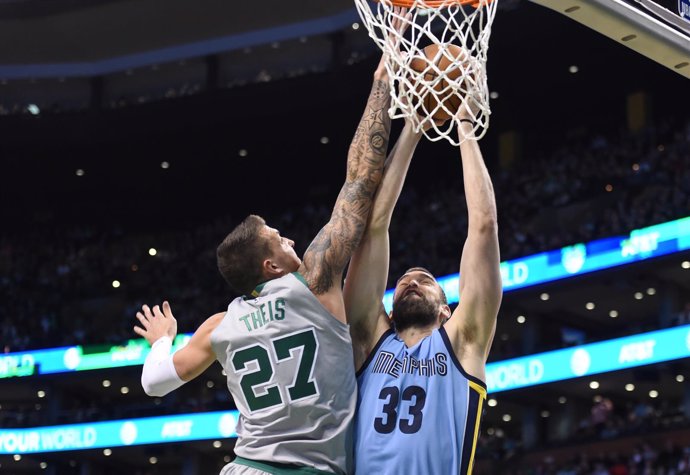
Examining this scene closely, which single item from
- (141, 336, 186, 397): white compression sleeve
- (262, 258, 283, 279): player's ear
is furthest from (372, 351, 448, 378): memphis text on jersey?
(141, 336, 186, 397): white compression sleeve

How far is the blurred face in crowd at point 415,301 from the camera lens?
404cm

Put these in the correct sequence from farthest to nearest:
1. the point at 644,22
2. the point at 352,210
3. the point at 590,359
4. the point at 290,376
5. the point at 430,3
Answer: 1. the point at 590,359
2. the point at 430,3
3. the point at 644,22
4. the point at 352,210
5. the point at 290,376

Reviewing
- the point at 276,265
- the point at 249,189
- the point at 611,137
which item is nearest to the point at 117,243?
the point at 249,189

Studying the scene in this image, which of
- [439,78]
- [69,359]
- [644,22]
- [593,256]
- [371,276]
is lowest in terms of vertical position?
[371,276]

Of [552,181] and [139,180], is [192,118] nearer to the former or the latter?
[139,180]

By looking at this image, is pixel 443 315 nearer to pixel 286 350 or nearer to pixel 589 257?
pixel 286 350

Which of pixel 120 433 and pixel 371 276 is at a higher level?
pixel 120 433

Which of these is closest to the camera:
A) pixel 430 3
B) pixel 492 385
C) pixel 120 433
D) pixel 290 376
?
pixel 290 376

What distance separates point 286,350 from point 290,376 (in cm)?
9

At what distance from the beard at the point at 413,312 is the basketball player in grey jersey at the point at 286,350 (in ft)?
0.93

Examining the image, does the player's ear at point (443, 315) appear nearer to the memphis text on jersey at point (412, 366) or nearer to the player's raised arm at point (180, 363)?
the memphis text on jersey at point (412, 366)

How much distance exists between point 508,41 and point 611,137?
3484 mm

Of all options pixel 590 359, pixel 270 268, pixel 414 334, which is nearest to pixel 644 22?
pixel 414 334

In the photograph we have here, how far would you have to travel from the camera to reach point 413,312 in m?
4.05
